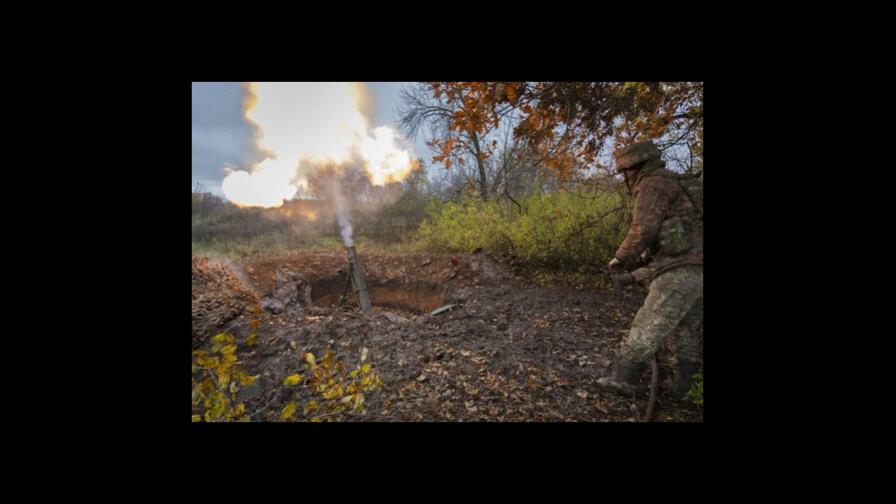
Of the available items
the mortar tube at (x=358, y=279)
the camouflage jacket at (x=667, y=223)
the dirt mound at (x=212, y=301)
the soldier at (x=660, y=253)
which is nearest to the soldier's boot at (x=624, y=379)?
the soldier at (x=660, y=253)

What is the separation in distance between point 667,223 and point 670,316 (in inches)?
28.0

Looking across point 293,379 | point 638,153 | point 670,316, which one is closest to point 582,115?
→ point 638,153

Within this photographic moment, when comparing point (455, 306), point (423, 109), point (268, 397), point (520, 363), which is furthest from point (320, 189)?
point (520, 363)

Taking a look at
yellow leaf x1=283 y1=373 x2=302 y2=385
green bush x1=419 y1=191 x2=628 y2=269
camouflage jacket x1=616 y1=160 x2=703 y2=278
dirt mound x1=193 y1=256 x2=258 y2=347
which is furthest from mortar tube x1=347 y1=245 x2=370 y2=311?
camouflage jacket x1=616 y1=160 x2=703 y2=278

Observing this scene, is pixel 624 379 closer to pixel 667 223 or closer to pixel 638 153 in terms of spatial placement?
pixel 667 223

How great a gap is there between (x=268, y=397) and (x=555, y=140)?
3944 millimetres

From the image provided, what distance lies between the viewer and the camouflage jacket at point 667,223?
212 centimetres

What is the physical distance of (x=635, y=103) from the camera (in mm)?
3121

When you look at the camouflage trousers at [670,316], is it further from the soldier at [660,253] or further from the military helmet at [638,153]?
the military helmet at [638,153]

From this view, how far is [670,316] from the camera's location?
2.15 meters

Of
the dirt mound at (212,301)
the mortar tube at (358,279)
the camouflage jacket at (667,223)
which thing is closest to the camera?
the camouflage jacket at (667,223)

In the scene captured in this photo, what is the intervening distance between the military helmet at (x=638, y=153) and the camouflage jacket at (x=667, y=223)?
0.13 m

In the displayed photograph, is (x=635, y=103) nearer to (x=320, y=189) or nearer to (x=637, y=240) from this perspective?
(x=637, y=240)

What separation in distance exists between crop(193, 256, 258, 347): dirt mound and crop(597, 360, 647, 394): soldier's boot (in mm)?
Answer: 3987
